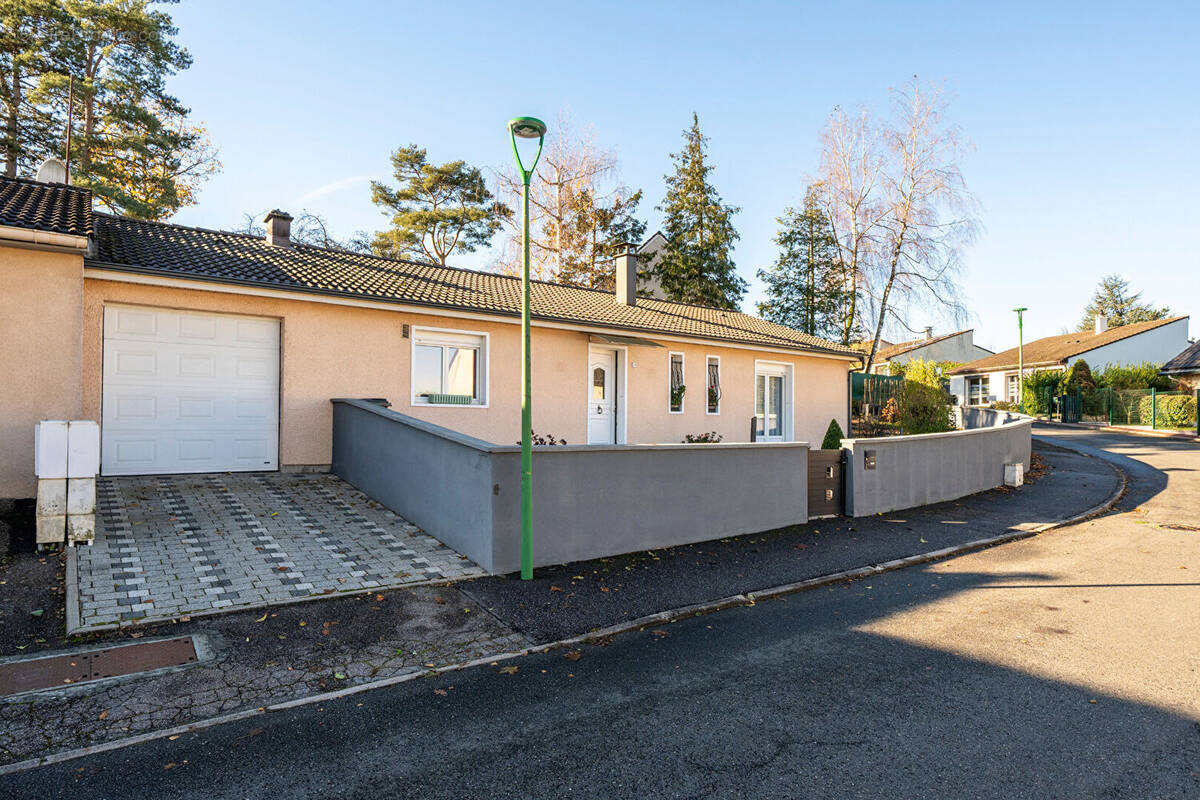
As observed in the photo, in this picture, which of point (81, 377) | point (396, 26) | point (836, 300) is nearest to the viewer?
point (81, 377)

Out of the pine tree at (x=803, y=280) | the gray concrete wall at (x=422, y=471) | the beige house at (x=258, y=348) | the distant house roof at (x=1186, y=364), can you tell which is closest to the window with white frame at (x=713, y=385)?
the beige house at (x=258, y=348)

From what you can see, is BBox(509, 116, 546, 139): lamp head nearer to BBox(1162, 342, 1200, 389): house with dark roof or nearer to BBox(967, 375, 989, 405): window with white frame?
BBox(1162, 342, 1200, 389): house with dark roof

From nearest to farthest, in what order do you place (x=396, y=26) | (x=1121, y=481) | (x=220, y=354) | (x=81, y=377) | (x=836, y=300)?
(x=81, y=377)
(x=220, y=354)
(x=396, y=26)
(x=1121, y=481)
(x=836, y=300)

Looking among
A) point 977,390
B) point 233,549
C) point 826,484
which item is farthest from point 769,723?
point 977,390

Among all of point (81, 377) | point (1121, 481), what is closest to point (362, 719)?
point (81, 377)

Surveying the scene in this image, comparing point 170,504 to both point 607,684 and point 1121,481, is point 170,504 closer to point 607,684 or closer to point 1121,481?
point 607,684

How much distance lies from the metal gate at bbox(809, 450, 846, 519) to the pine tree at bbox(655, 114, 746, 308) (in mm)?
24227

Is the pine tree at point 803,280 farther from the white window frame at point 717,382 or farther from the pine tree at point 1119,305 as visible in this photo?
the pine tree at point 1119,305

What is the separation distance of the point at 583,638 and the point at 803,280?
34.6 meters

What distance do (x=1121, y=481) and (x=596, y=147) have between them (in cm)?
2450

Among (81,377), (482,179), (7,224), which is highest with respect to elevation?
(482,179)

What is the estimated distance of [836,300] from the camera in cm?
3438

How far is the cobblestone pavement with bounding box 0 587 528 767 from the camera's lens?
3619mm

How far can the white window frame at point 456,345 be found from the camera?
38.5 feet
